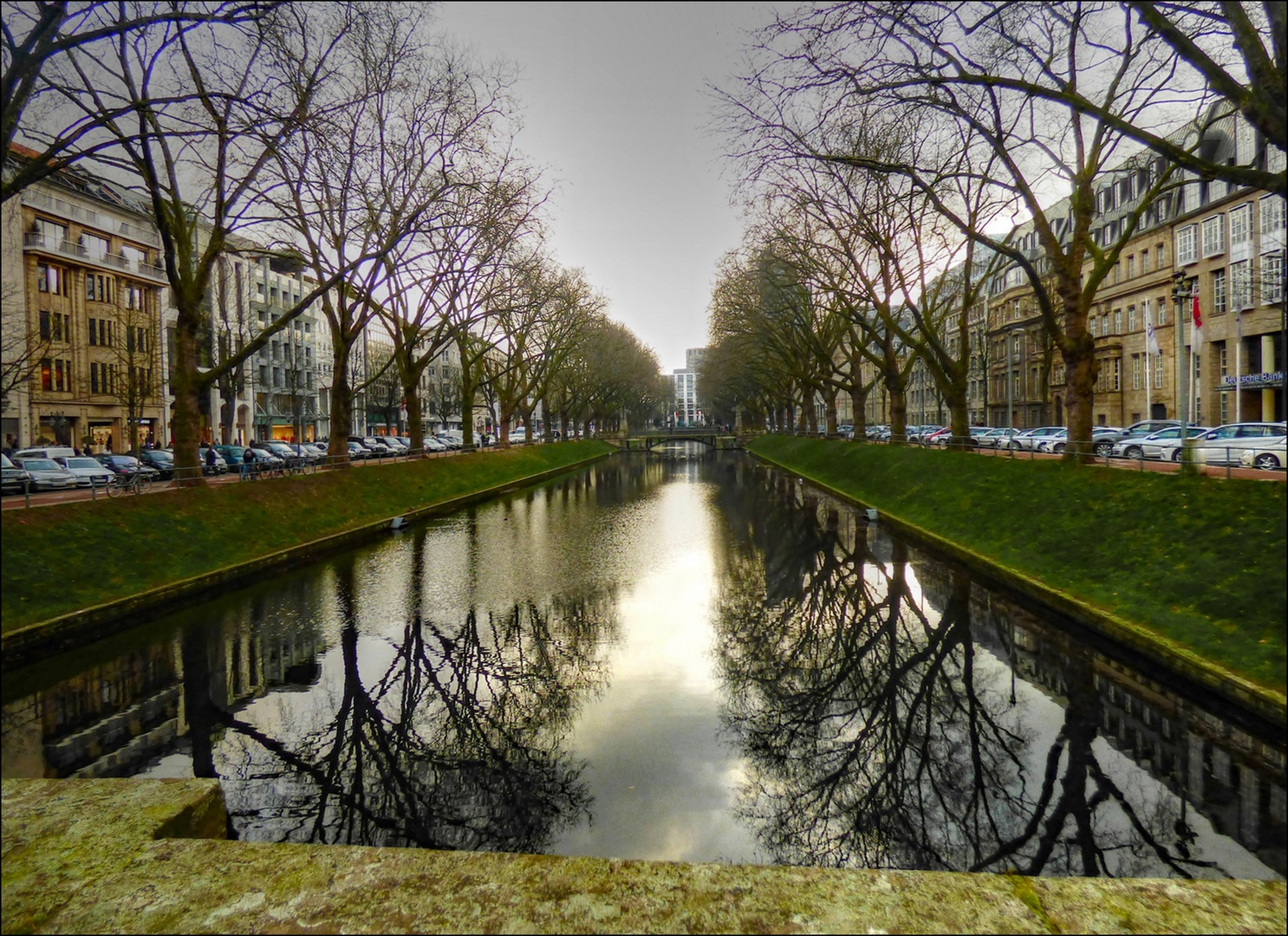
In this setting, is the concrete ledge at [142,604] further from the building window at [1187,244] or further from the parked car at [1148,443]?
the building window at [1187,244]

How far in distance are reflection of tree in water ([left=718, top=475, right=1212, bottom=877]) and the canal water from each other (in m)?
0.03

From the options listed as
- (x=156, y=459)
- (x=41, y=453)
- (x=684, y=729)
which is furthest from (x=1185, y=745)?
(x=156, y=459)

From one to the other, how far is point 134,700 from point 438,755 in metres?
4.41

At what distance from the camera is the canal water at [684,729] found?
5539 millimetres

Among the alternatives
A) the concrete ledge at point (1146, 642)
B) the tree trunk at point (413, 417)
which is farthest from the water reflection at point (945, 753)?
the tree trunk at point (413, 417)

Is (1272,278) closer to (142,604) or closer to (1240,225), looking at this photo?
(1240,225)

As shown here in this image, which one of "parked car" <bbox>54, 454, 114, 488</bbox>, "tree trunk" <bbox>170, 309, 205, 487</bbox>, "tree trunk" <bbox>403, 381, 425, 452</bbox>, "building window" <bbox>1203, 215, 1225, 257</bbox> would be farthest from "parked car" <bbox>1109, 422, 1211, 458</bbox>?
"parked car" <bbox>54, 454, 114, 488</bbox>

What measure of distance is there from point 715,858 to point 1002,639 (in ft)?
22.9

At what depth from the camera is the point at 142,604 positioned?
12.7 metres

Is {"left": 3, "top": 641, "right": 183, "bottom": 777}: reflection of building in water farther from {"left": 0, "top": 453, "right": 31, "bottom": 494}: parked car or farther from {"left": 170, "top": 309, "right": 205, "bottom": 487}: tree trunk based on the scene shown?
{"left": 0, "top": 453, "right": 31, "bottom": 494}: parked car

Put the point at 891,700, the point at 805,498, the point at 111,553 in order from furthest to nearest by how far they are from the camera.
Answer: the point at 805,498 → the point at 111,553 → the point at 891,700

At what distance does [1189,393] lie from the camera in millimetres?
48844

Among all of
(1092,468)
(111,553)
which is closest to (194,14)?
(111,553)

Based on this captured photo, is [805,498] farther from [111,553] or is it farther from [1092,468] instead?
[111,553]
